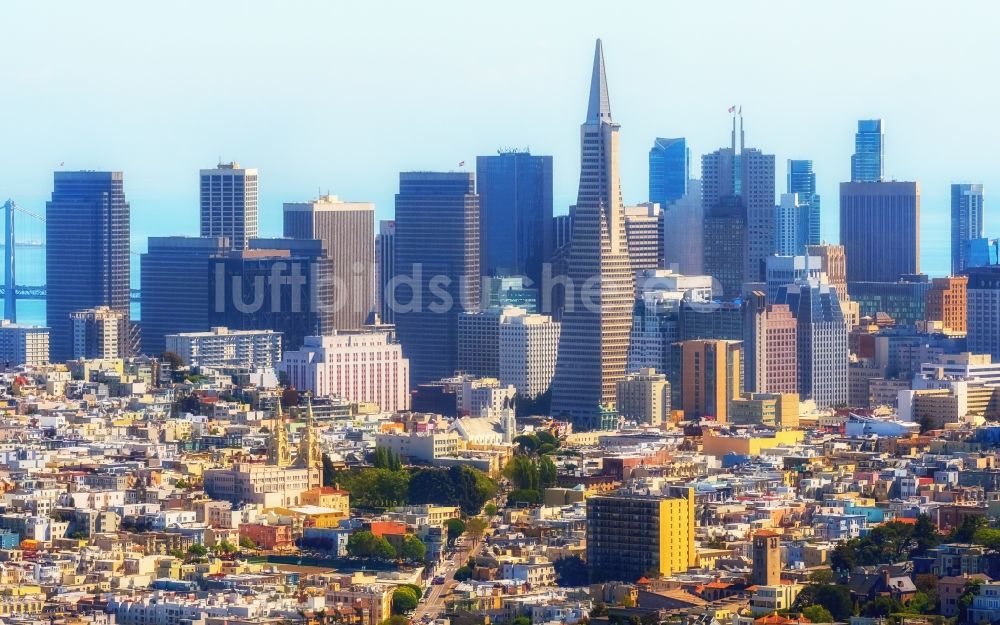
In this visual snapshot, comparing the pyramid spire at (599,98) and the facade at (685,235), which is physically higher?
the pyramid spire at (599,98)

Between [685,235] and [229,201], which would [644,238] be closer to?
[685,235]

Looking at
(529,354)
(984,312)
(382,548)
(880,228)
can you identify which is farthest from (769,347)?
(382,548)

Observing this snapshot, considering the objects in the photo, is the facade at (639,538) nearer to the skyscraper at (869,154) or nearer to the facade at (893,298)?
the facade at (893,298)

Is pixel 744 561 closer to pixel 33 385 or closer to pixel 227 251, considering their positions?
pixel 33 385

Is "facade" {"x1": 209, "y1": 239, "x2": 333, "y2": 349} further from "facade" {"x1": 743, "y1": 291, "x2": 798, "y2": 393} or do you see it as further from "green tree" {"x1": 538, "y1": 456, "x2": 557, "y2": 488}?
"green tree" {"x1": 538, "y1": 456, "x2": 557, "y2": 488}

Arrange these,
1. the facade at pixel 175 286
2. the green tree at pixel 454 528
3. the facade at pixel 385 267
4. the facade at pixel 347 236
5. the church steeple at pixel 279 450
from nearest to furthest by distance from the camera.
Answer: the green tree at pixel 454 528 < the church steeple at pixel 279 450 < the facade at pixel 175 286 < the facade at pixel 385 267 < the facade at pixel 347 236

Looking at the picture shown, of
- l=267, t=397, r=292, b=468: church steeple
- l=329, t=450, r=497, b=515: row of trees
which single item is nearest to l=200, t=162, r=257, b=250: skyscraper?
l=267, t=397, r=292, b=468: church steeple

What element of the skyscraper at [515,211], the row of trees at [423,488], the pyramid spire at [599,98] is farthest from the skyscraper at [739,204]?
the row of trees at [423,488]
